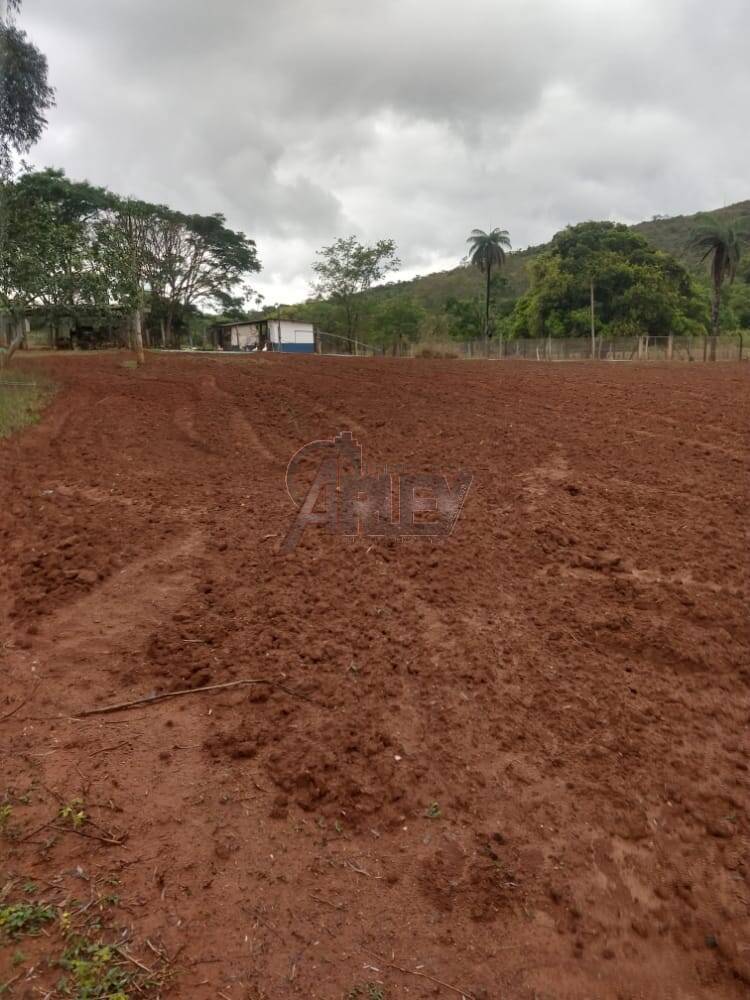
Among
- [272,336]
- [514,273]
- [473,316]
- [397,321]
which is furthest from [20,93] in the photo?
[514,273]

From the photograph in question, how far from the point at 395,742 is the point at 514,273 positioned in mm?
71748

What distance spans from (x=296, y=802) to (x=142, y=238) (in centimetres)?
3608

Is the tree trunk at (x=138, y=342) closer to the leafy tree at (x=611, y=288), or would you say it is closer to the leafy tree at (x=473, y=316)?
the leafy tree at (x=611, y=288)

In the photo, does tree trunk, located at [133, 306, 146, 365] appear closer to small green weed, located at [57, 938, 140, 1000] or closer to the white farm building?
the white farm building

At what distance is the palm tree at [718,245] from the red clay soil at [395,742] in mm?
33070

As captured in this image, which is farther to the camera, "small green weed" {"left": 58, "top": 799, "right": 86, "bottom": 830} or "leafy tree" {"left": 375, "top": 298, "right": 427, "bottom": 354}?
"leafy tree" {"left": 375, "top": 298, "right": 427, "bottom": 354}

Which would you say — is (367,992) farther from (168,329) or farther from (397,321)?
(397,321)

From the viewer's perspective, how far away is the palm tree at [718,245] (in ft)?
101

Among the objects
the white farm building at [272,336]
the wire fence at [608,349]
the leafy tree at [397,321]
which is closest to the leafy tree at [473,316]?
the leafy tree at [397,321]

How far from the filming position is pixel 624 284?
33.6 m

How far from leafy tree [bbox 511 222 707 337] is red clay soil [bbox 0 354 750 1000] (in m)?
32.4

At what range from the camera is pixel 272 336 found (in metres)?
35.5

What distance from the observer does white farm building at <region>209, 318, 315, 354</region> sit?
34994mm

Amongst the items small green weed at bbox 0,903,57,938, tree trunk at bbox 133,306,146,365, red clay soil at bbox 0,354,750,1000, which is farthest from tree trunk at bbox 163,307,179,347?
small green weed at bbox 0,903,57,938
